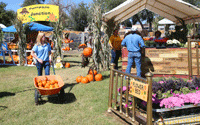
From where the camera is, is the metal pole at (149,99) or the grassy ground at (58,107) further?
the grassy ground at (58,107)

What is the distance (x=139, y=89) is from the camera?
123 inches

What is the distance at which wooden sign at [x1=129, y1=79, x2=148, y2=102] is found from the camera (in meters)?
2.97

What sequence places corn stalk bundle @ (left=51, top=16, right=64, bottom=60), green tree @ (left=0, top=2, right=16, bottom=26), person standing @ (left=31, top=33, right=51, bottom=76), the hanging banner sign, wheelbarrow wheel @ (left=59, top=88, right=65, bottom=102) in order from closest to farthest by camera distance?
wheelbarrow wheel @ (left=59, top=88, right=65, bottom=102)
person standing @ (left=31, top=33, right=51, bottom=76)
corn stalk bundle @ (left=51, top=16, right=64, bottom=60)
the hanging banner sign
green tree @ (left=0, top=2, right=16, bottom=26)

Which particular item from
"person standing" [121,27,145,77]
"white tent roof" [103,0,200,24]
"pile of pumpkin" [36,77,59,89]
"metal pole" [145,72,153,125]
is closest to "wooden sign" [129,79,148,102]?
"metal pole" [145,72,153,125]

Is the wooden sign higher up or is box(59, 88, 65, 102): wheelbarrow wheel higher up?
Answer: the wooden sign

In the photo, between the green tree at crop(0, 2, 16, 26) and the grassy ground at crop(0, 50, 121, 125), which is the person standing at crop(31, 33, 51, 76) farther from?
the green tree at crop(0, 2, 16, 26)

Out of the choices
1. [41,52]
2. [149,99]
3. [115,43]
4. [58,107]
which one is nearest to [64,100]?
[58,107]

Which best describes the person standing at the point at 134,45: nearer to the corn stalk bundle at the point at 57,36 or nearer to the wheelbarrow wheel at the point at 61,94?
the wheelbarrow wheel at the point at 61,94

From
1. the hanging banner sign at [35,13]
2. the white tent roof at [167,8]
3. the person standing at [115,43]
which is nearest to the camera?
the white tent roof at [167,8]

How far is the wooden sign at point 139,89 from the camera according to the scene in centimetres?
297

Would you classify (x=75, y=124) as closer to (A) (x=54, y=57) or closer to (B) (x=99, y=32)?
(B) (x=99, y=32)

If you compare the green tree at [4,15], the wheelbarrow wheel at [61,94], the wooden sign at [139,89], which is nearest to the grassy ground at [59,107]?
the wheelbarrow wheel at [61,94]

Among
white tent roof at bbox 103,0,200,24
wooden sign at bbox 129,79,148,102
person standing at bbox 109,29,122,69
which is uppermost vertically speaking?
white tent roof at bbox 103,0,200,24

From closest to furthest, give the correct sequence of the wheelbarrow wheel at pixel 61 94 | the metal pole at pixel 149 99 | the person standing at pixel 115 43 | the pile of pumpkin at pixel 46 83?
the metal pole at pixel 149 99
the pile of pumpkin at pixel 46 83
the wheelbarrow wheel at pixel 61 94
the person standing at pixel 115 43
